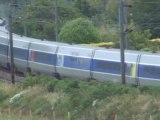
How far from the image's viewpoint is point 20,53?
44.8m

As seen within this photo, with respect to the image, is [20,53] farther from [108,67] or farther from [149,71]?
[149,71]

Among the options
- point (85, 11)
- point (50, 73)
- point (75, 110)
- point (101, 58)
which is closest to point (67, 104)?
point (75, 110)

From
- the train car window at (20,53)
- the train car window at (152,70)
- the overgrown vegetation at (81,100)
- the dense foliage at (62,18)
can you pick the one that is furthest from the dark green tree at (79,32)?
the train car window at (152,70)

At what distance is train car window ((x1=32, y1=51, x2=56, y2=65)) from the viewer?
41.6m

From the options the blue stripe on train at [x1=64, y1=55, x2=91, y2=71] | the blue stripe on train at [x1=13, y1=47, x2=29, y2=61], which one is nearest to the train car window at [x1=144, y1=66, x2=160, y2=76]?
the blue stripe on train at [x1=64, y1=55, x2=91, y2=71]

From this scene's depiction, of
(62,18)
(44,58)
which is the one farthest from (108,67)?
(62,18)

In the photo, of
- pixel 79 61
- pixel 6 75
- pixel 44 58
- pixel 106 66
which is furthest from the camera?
pixel 6 75

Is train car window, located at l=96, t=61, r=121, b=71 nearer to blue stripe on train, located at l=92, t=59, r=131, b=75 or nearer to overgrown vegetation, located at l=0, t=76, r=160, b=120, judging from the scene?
blue stripe on train, located at l=92, t=59, r=131, b=75

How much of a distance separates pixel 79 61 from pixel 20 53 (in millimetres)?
6870

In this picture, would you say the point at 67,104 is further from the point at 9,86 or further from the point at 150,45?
the point at 150,45

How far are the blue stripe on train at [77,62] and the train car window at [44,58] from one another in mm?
1361

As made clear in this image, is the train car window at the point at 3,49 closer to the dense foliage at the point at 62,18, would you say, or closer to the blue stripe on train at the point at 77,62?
the blue stripe on train at the point at 77,62

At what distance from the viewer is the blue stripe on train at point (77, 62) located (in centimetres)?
3866

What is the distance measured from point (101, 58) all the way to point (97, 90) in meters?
9.07
